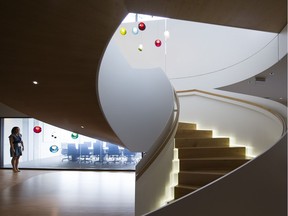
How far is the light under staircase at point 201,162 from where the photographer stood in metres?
3.57

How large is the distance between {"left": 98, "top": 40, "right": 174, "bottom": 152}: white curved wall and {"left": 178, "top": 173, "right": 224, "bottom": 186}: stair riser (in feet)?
8.02

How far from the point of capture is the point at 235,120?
5.46 meters

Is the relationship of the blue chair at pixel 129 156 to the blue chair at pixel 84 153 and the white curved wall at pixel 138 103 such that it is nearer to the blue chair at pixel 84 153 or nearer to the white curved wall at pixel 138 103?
the blue chair at pixel 84 153

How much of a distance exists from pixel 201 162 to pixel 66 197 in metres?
3.04

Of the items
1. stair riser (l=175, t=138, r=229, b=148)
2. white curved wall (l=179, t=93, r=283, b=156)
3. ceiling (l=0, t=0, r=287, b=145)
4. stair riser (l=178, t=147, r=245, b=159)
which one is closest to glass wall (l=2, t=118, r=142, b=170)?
white curved wall (l=179, t=93, r=283, b=156)

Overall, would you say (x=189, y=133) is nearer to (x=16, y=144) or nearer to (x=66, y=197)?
(x=66, y=197)

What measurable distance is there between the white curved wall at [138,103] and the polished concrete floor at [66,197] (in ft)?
4.18

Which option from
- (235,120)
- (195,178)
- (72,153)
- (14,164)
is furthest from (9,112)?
(195,178)

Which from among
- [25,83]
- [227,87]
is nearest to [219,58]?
[227,87]

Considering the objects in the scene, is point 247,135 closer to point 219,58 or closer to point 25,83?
point 219,58

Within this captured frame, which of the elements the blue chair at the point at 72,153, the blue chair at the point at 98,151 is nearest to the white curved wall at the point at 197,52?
the blue chair at the point at 98,151

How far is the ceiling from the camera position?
2709mm

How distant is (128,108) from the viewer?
6387mm

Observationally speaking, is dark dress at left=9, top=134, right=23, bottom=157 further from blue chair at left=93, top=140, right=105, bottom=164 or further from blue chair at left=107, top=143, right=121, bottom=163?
blue chair at left=107, top=143, right=121, bottom=163
